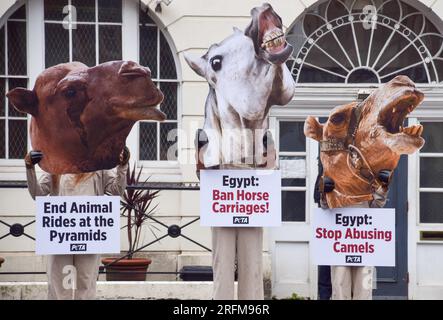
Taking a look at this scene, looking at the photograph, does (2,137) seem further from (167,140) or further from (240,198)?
(240,198)

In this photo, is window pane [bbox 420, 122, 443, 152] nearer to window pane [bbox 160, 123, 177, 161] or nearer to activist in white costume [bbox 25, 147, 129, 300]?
window pane [bbox 160, 123, 177, 161]

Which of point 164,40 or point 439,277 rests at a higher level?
point 164,40

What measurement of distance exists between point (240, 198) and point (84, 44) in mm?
3294

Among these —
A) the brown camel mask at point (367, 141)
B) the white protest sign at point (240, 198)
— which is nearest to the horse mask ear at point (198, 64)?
the white protest sign at point (240, 198)

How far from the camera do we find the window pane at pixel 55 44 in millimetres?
9859

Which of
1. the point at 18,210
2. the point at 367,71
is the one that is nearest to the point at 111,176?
the point at 18,210

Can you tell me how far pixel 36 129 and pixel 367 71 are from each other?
434cm

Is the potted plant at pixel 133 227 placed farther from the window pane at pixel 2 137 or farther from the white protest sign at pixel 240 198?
the white protest sign at pixel 240 198

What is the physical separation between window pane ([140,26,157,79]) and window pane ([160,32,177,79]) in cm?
7

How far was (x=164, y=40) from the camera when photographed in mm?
10359
